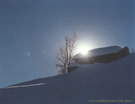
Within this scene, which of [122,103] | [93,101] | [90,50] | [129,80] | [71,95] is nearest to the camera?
[122,103]

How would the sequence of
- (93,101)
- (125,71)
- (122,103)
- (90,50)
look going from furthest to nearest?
(90,50)
(125,71)
(93,101)
(122,103)

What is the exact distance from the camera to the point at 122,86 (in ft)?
6.00

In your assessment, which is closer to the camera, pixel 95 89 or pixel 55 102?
pixel 55 102

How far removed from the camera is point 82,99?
5.30 feet

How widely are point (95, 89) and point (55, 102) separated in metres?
0.68

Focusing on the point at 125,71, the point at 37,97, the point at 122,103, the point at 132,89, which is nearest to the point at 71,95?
the point at 37,97

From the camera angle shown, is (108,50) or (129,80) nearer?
(129,80)

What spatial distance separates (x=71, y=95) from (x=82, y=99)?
24 cm

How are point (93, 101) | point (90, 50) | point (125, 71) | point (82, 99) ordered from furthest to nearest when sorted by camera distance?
1. point (90, 50)
2. point (125, 71)
3. point (82, 99)
4. point (93, 101)

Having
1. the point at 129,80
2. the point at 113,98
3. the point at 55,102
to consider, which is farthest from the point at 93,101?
the point at 129,80

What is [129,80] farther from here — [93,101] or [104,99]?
[93,101]

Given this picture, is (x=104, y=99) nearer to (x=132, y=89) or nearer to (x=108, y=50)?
(x=132, y=89)

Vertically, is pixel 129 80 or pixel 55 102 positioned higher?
pixel 129 80

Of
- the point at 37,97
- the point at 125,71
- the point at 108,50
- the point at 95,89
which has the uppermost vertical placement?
the point at 108,50
